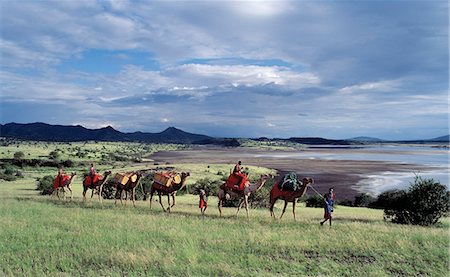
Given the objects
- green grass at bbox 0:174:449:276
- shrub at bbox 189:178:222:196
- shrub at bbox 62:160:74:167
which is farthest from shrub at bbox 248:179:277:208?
shrub at bbox 62:160:74:167

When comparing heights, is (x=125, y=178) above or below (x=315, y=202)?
above

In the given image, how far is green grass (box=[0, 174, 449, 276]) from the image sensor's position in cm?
1207

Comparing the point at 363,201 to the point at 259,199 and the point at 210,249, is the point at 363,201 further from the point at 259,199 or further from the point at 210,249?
the point at 210,249

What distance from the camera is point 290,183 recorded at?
20.3 meters

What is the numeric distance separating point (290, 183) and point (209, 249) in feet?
24.8

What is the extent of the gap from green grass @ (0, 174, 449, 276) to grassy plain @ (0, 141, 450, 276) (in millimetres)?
32

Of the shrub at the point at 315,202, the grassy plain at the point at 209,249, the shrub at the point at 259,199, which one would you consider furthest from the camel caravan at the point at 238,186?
the shrub at the point at 315,202

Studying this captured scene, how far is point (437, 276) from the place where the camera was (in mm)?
11797

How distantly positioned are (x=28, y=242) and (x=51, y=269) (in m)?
3.93

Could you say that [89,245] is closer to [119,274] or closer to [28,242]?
[28,242]

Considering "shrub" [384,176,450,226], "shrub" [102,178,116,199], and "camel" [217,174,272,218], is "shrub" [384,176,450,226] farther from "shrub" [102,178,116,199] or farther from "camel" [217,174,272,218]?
"shrub" [102,178,116,199]

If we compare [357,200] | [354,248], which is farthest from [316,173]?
[354,248]

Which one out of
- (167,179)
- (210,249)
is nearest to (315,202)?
(167,179)

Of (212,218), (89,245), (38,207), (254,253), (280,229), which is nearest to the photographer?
(254,253)
